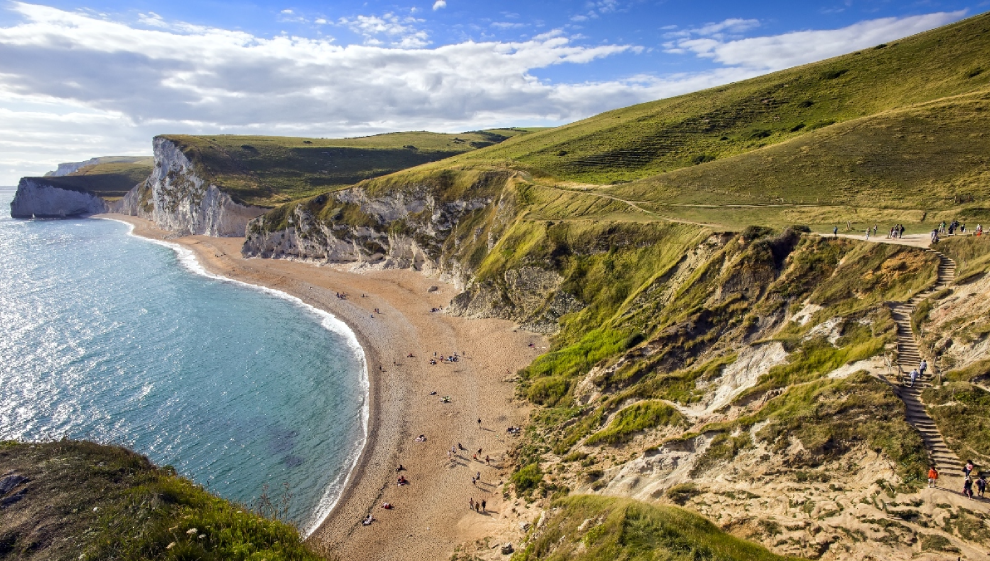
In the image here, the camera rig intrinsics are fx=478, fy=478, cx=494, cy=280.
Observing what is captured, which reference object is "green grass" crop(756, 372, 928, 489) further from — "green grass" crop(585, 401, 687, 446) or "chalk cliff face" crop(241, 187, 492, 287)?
"chalk cliff face" crop(241, 187, 492, 287)

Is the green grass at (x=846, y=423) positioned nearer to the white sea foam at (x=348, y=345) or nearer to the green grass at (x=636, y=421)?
the green grass at (x=636, y=421)

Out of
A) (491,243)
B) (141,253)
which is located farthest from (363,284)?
(141,253)

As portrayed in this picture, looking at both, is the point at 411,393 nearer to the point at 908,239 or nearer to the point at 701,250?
the point at 701,250

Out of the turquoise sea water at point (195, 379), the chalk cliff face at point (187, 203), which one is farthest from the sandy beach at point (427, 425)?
the chalk cliff face at point (187, 203)

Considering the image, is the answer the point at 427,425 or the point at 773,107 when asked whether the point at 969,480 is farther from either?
the point at 773,107

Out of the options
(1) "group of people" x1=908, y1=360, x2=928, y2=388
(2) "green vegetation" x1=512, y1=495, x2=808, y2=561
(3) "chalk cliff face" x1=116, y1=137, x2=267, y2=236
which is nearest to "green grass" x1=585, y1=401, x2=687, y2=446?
(2) "green vegetation" x1=512, y1=495, x2=808, y2=561

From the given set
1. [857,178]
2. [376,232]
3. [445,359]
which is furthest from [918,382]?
[376,232]
